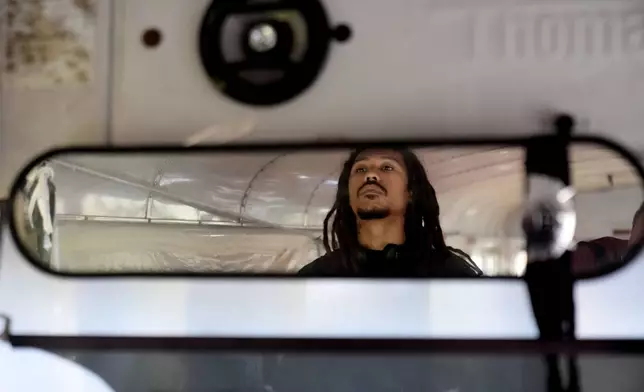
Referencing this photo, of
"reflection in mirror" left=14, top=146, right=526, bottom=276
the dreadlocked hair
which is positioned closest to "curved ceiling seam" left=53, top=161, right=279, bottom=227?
"reflection in mirror" left=14, top=146, right=526, bottom=276

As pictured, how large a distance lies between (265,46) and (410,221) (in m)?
0.42

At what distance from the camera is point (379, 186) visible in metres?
1.25

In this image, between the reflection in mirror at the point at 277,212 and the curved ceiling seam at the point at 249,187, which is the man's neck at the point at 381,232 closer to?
the reflection in mirror at the point at 277,212

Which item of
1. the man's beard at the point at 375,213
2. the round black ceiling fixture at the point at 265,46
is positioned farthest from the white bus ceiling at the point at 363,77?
the man's beard at the point at 375,213

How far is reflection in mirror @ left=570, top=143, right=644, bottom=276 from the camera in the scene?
→ 3.91 ft

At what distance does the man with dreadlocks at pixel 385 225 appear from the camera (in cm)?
122

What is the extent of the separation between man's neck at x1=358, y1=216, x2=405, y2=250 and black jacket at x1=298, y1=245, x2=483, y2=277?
0.01m

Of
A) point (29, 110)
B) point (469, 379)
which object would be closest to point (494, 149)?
point (469, 379)

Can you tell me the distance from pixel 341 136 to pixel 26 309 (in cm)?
68

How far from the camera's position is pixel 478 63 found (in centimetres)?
128

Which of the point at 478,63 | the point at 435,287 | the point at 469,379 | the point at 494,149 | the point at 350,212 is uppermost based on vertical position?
the point at 478,63

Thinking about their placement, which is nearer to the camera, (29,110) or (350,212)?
(350,212)

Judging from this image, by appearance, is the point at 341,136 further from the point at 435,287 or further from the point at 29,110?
the point at 29,110

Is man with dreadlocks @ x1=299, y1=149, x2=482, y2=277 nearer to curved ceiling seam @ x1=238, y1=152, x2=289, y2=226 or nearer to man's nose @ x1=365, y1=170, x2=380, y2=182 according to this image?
man's nose @ x1=365, y1=170, x2=380, y2=182
